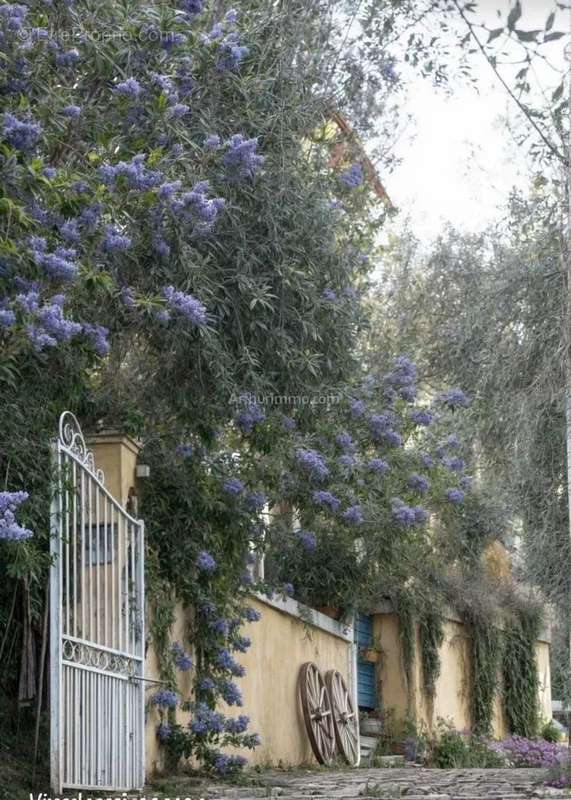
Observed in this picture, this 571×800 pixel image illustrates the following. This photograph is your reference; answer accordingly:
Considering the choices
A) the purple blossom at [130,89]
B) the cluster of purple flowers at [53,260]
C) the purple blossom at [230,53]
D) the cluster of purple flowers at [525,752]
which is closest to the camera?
the cluster of purple flowers at [53,260]

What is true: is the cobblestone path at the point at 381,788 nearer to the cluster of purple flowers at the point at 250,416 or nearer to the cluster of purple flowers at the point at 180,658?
the cluster of purple flowers at the point at 180,658

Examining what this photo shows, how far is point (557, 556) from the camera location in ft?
36.9

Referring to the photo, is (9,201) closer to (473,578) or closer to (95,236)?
(95,236)

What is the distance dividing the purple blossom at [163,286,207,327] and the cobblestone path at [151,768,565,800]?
122 inches

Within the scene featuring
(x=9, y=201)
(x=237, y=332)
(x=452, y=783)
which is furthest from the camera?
(x=452, y=783)

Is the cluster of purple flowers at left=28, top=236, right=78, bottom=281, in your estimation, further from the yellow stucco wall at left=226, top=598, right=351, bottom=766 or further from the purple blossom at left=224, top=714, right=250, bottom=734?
the yellow stucco wall at left=226, top=598, right=351, bottom=766

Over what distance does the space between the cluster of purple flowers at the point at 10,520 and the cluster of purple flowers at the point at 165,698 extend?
349 cm

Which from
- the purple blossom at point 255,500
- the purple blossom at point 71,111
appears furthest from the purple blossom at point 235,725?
the purple blossom at point 71,111

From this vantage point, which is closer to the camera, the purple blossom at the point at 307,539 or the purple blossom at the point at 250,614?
the purple blossom at the point at 250,614

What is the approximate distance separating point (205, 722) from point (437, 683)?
8616mm

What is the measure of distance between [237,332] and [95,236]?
1801 mm

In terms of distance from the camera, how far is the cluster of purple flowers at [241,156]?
849cm

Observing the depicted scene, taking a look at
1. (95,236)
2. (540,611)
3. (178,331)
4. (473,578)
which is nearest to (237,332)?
(178,331)

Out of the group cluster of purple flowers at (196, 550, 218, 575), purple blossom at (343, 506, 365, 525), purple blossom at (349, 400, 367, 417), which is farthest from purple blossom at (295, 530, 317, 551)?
cluster of purple flowers at (196, 550, 218, 575)
